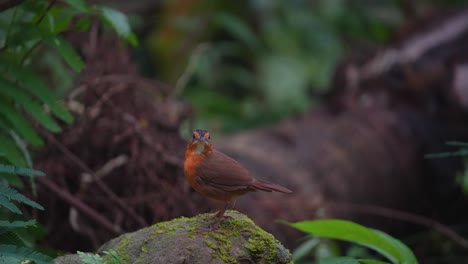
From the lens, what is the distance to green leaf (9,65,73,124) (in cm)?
359

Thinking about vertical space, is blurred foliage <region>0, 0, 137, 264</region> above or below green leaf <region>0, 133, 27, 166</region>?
above

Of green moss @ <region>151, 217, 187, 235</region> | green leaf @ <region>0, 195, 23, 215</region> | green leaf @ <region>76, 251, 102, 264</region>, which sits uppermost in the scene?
green moss @ <region>151, 217, 187, 235</region>

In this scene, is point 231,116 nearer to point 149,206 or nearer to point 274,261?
point 149,206

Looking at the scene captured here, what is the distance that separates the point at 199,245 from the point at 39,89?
1409mm

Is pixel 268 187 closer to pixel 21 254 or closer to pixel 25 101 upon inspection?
pixel 21 254

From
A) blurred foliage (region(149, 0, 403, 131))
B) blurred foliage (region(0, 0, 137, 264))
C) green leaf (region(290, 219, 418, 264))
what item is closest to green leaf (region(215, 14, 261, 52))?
blurred foliage (region(149, 0, 403, 131))

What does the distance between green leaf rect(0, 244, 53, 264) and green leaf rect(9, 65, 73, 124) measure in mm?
1162

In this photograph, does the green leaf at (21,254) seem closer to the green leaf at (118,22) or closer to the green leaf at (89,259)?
the green leaf at (89,259)

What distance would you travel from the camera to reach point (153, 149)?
16.0ft

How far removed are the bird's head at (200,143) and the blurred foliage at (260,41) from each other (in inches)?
266

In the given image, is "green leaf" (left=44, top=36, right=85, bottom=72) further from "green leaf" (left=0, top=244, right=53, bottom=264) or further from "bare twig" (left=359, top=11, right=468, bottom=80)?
"bare twig" (left=359, top=11, right=468, bottom=80)

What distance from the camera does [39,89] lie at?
142 inches

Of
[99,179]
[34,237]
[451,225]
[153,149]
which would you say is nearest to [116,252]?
[34,237]

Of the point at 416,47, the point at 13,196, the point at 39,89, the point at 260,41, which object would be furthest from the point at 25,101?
the point at 260,41
